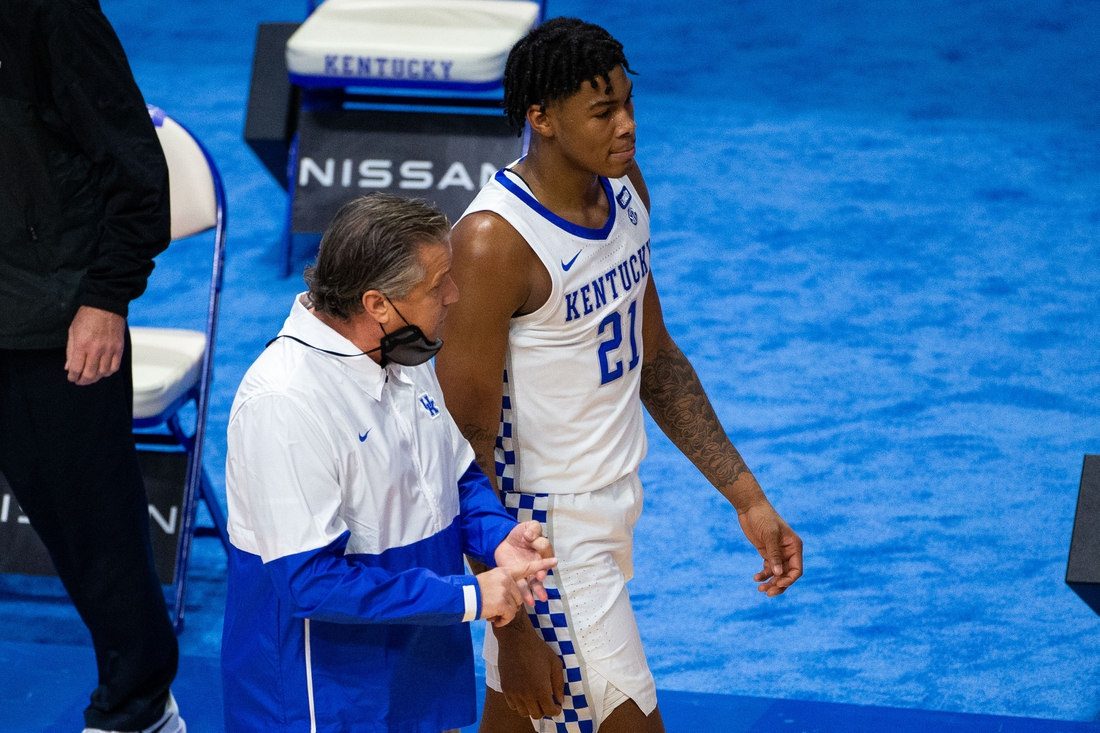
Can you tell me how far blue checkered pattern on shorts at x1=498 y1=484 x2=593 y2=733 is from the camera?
2334 mm

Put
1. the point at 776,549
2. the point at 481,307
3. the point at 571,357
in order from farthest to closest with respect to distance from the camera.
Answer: the point at 776,549
the point at 571,357
the point at 481,307

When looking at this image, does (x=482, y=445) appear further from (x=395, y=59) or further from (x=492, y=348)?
(x=395, y=59)

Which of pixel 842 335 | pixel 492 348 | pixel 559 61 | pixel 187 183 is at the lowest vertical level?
pixel 842 335

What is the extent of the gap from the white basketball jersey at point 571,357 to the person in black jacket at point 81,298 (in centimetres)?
79

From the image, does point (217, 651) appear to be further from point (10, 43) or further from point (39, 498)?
point (10, 43)

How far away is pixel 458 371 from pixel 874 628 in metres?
1.87

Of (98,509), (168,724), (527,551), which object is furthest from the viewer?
(168,724)

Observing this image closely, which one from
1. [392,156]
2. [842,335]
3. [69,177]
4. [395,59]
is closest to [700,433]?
[69,177]

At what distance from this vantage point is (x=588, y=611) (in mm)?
2332

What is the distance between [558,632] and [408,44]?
3.35 m

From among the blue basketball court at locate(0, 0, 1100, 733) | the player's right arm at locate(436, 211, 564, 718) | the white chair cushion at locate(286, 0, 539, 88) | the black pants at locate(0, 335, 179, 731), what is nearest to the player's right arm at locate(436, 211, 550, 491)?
the player's right arm at locate(436, 211, 564, 718)

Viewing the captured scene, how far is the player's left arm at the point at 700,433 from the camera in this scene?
98.7 inches

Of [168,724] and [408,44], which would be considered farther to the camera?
[408,44]

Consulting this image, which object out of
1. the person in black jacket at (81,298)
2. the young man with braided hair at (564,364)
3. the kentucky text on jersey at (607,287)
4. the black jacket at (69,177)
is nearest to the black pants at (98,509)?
the person in black jacket at (81,298)
